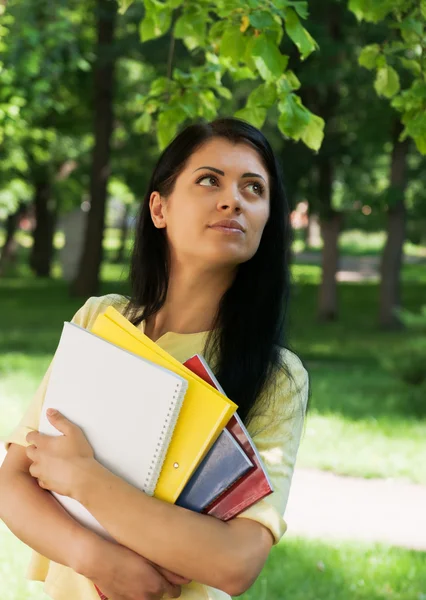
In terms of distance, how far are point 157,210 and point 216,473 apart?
776 millimetres

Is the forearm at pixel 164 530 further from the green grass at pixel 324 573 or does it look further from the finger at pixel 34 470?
the green grass at pixel 324 573

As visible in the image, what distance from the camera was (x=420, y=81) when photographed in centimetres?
337

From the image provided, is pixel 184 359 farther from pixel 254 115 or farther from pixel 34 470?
pixel 254 115

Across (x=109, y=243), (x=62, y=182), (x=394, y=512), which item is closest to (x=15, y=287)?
(x=62, y=182)

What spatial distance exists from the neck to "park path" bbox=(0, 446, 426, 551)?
12.5 ft

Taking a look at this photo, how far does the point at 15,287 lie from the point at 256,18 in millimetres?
27537

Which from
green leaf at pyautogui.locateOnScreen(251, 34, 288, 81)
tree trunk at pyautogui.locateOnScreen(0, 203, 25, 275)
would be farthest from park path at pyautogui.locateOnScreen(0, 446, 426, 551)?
tree trunk at pyautogui.locateOnScreen(0, 203, 25, 275)

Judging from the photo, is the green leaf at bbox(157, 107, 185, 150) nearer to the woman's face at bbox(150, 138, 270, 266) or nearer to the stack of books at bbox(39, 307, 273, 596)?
the woman's face at bbox(150, 138, 270, 266)

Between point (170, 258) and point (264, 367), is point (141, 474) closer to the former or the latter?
point (264, 367)

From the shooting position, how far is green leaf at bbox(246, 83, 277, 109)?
3.15 m

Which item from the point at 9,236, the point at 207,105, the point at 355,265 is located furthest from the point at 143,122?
the point at 355,265

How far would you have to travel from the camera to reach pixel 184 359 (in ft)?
7.15

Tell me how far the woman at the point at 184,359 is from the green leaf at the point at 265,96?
88cm

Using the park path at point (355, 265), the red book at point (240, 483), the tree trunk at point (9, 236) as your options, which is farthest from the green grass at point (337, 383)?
the park path at point (355, 265)
